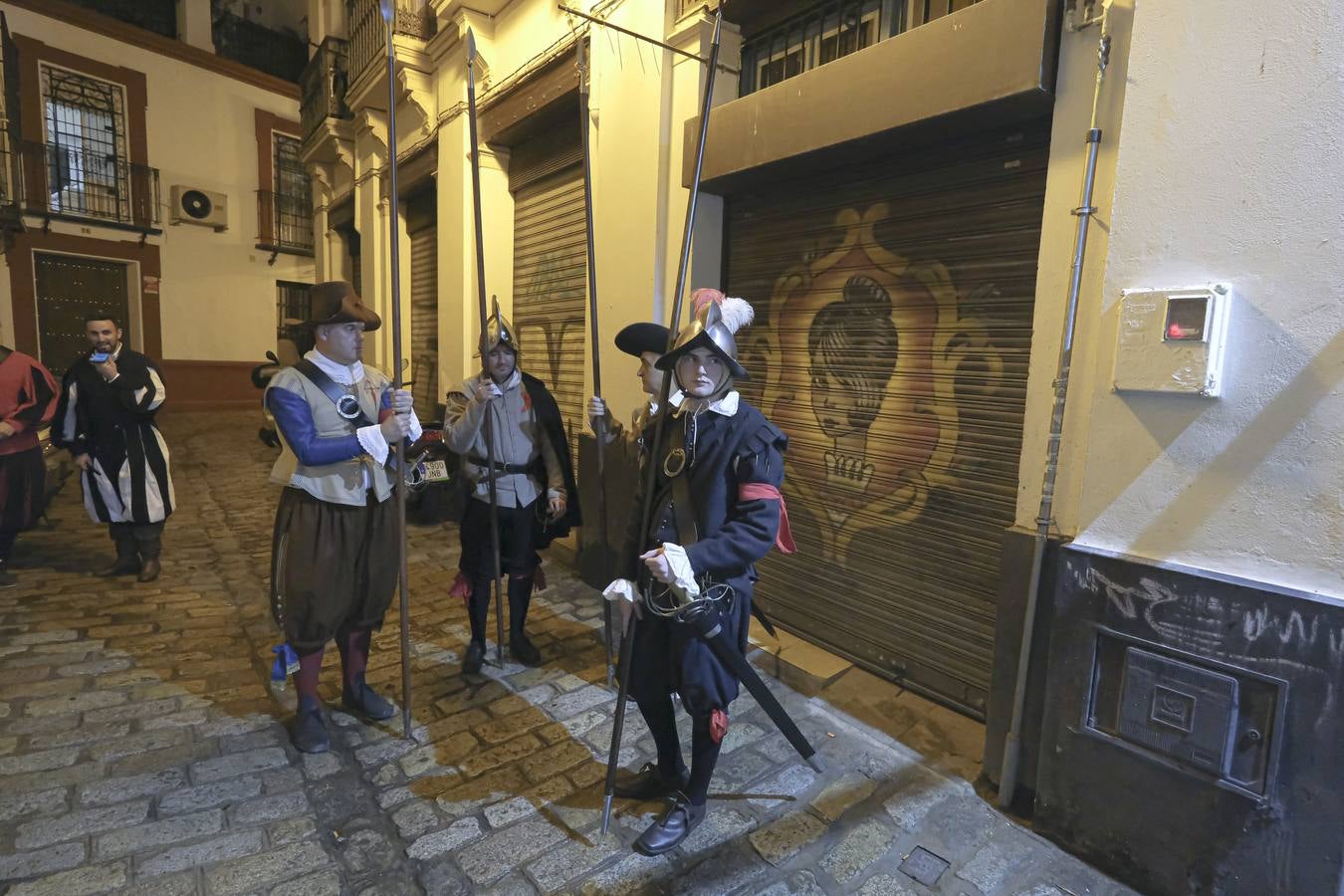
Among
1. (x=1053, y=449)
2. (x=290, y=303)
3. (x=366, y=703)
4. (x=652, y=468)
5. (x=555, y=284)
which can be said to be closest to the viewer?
(x=652, y=468)

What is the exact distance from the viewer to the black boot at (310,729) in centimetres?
299

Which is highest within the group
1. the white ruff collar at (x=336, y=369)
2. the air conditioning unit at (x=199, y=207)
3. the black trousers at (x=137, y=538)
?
the air conditioning unit at (x=199, y=207)

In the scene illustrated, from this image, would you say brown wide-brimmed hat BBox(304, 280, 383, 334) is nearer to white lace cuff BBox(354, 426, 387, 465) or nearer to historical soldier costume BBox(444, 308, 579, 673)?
white lace cuff BBox(354, 426, 387, 465)

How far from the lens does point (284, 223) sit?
16906 mm

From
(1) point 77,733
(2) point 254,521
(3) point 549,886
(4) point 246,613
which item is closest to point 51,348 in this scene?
(2) point 254,521

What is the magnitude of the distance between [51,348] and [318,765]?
1625 cm

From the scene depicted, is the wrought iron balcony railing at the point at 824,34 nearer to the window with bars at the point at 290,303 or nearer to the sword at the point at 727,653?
the sword at the point at 727,653

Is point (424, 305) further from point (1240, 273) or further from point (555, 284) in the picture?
point (1240, 273)

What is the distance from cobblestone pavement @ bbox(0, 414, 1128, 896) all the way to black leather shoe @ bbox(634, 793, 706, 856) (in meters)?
0.04

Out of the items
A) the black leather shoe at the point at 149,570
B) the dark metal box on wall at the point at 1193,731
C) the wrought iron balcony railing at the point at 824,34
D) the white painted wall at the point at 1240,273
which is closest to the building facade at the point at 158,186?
the black leather shoe at the point at 149,570

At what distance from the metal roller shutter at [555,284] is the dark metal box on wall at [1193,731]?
4127 mm

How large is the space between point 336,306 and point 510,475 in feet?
4.32

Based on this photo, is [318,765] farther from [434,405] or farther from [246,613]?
[434,405]

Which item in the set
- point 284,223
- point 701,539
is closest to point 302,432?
point 701,539
